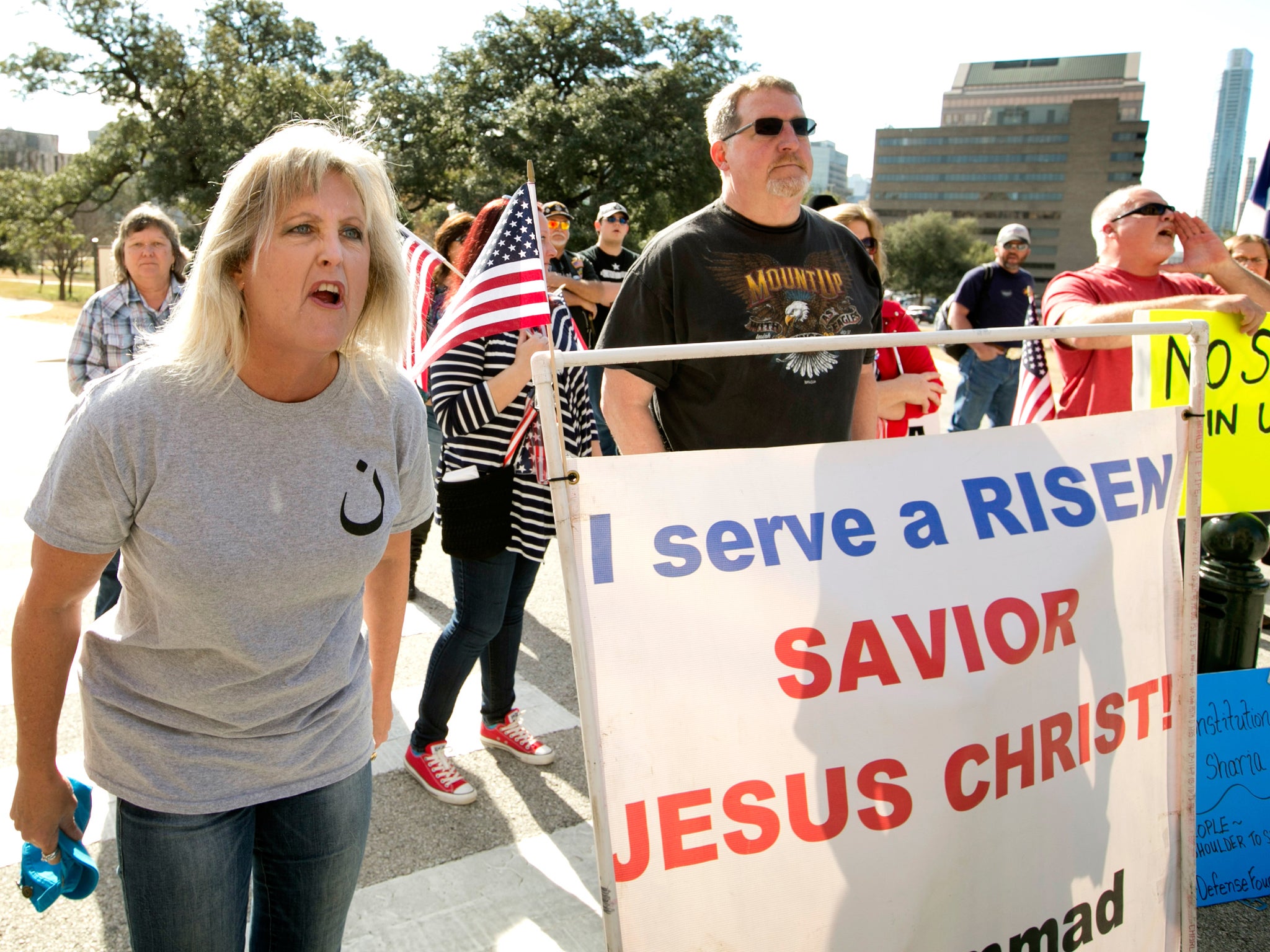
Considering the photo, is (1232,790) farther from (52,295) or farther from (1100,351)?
(52,295)

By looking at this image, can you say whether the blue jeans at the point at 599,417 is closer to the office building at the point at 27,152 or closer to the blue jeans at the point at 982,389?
the blue jeans at the point at 982,389

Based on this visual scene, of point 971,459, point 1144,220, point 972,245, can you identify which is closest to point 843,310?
point 971,459

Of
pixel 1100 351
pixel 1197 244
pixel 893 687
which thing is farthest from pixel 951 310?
pixel 893 687

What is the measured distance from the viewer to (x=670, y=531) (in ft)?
4.87

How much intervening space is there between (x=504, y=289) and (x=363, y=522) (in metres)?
1.19

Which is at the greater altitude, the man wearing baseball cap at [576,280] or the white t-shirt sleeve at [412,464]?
the man wearing baseball cap at [576,280]

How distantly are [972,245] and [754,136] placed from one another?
10687 cm

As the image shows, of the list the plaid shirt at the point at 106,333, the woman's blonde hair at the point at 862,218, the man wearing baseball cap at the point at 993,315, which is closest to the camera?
the plaid shirt at the point at 106,333

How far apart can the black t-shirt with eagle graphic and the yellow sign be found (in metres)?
1.15

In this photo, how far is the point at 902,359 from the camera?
333 cm

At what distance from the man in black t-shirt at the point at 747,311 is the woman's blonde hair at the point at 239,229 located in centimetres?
91

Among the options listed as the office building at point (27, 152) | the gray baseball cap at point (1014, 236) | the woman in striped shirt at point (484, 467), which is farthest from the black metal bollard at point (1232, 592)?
the office building at point (27, 152)

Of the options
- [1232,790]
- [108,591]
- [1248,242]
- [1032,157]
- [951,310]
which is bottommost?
[1232,790]

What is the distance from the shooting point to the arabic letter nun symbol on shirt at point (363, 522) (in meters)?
1.61
